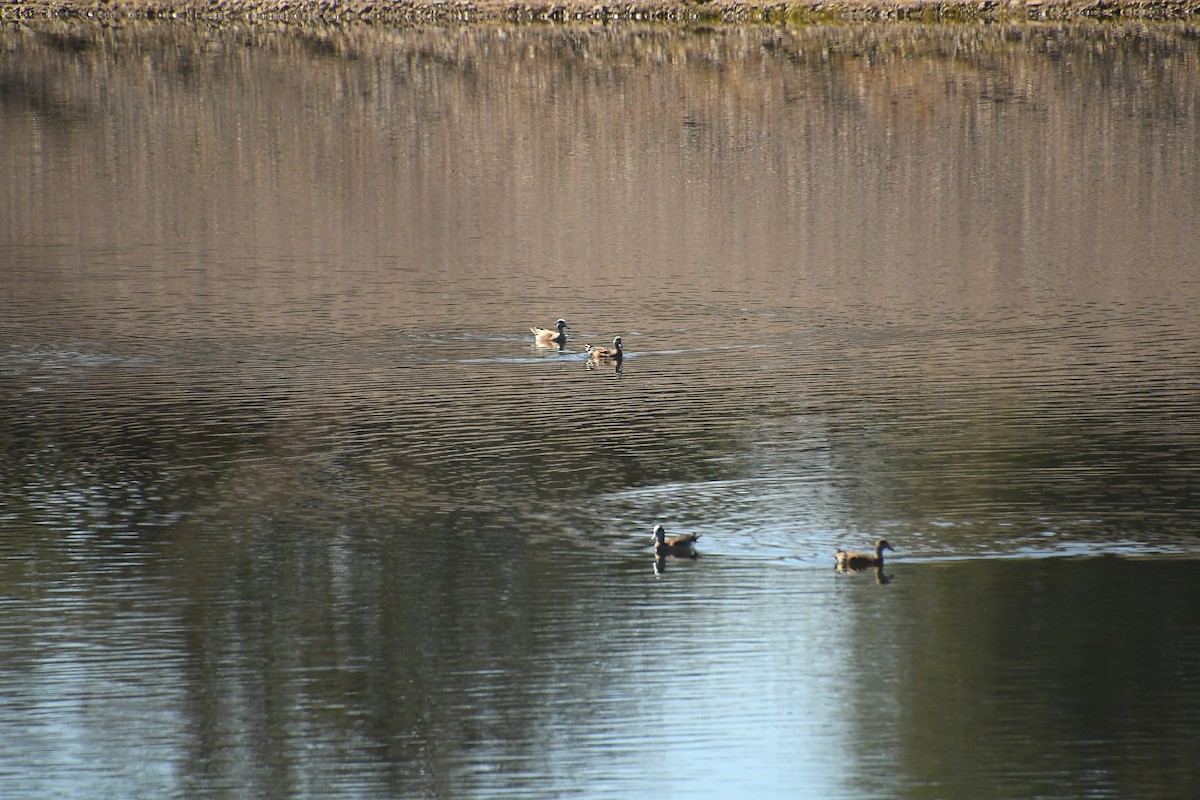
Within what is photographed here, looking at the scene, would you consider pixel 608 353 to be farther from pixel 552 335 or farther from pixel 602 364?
pixel 552 335

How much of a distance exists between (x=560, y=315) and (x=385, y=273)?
6580 mm

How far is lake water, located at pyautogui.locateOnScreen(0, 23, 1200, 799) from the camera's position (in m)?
13.7

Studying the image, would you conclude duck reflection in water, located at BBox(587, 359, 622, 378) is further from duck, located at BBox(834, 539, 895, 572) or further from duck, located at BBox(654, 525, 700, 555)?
duck, located at BBox(834, 539, 895, 572)

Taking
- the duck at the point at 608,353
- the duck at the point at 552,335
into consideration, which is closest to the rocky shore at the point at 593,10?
the duck at the point at 552,335

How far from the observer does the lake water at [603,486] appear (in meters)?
13.7

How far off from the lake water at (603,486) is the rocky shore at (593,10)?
117 feet

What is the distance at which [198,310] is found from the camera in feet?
108

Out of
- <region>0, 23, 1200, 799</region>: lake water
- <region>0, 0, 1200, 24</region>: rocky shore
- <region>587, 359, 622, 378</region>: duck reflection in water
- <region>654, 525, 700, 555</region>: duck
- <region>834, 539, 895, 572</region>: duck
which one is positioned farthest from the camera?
<region>0, 0, 1200, 24</region>: rocky shore

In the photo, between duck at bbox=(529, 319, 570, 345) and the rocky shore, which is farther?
the rocky shore

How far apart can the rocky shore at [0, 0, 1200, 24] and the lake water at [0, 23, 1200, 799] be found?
35782 mm

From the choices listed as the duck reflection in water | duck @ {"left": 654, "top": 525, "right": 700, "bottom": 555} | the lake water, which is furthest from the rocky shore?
duck @ {"left": 654, "top": 525, "right": 700, "bottom": 555}

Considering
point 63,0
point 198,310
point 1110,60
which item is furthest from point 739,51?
point 198,310

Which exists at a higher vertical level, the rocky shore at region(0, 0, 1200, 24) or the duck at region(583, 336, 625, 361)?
the rocky shore at region(0, 0, 1200, 24)

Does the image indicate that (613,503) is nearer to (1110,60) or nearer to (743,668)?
(743,668)
